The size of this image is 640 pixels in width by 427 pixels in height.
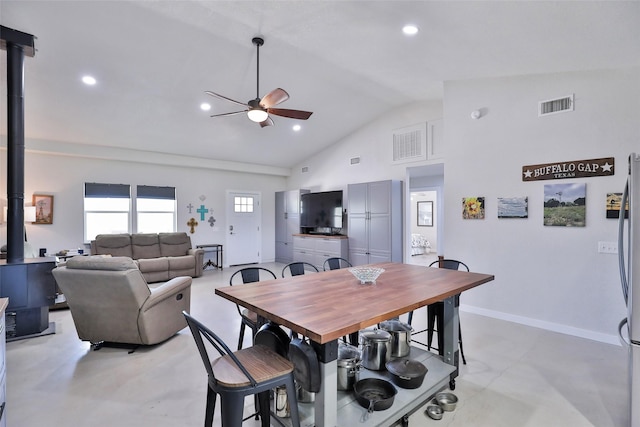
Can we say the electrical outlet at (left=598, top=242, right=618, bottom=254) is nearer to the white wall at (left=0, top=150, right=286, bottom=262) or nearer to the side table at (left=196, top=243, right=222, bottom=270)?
the side table at (left=196, top=243, right=222, bottom=270)

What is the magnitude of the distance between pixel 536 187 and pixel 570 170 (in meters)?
0.38

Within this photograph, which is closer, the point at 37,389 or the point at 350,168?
the point at 37,389

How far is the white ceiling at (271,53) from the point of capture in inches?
112

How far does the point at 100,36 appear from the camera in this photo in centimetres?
368

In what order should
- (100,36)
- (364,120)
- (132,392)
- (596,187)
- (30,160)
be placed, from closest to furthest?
(132,392) < (596,187) < (100,36) < (30,160) < (364,120)

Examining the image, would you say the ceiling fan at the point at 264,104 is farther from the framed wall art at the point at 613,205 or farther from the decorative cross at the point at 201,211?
the decorative cross at the point at 201,211

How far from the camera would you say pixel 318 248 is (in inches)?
291

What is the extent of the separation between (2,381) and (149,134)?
535 centimetres

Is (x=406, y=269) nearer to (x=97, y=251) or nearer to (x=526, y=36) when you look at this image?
(x=526, y=36)

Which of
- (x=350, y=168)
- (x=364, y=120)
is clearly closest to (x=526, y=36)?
(x=364, y=120)

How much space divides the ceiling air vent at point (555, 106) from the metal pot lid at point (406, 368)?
3391mm

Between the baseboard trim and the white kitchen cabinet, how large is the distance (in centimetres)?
291

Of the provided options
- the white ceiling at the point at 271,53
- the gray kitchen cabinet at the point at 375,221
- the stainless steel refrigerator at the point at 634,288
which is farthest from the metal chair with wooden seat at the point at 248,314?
the gray kitchen cabinet at the point at 375,221

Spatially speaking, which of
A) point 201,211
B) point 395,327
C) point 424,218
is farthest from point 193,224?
point 424,218
